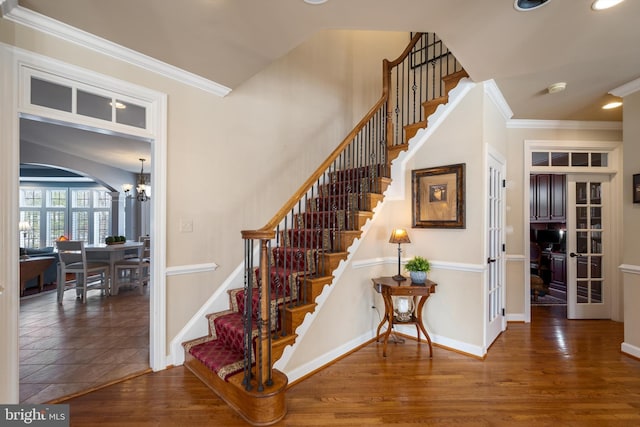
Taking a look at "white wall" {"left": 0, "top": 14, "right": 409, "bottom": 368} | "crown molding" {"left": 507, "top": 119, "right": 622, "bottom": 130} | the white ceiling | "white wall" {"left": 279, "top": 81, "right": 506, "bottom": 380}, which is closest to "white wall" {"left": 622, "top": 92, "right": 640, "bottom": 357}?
the white ceiling

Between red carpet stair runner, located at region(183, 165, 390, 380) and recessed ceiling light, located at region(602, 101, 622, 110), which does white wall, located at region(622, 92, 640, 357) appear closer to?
recessed ceiling light, located at region(602, 101, 622, 110)

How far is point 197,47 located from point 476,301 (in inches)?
138

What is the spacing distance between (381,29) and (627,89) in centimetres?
282

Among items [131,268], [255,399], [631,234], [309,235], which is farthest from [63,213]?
[631,234]

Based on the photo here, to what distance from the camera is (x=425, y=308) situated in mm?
3328

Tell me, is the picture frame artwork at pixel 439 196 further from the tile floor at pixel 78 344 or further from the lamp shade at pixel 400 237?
the tile floor at pixel 78 344

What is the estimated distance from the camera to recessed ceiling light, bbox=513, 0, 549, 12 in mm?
1795

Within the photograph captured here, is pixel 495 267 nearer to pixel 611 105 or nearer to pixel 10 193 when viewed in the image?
pixel 611 105

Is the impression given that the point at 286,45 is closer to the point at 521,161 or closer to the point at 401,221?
the point at 401,221

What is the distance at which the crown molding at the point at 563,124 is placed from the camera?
3.95 meters

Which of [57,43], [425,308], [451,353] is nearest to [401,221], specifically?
[425,308]

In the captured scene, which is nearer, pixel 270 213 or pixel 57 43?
pixel 57 43
